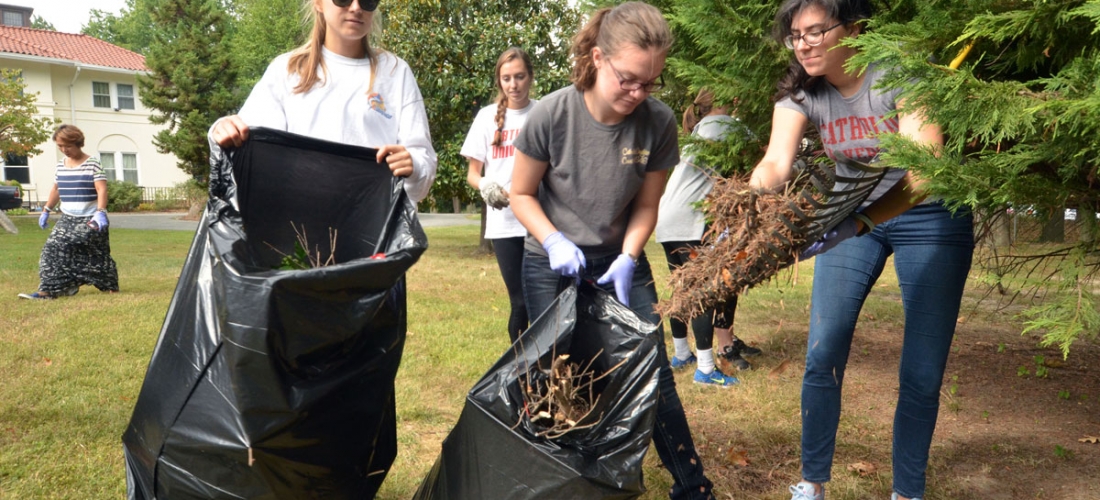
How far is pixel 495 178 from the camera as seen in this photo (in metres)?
3.85

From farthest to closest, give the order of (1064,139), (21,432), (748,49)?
(748,49) → (21,432) → (1064,139)

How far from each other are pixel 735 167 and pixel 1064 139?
2.29 metres

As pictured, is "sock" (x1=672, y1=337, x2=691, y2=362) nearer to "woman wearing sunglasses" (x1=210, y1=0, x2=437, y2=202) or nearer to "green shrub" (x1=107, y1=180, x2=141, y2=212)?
"woman wearing sunglasses" (x1=210, y1=0, x2=437, y2=202)

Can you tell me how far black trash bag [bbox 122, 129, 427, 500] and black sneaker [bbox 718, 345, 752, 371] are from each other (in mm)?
2806

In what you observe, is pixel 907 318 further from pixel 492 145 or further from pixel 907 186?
pixel 492 145

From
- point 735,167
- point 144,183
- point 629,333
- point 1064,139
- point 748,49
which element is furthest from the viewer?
point 144,183

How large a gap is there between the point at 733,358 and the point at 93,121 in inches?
1127

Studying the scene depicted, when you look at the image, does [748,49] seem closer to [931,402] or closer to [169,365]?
[931,402]

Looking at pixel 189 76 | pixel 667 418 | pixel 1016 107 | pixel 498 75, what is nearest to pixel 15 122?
pixel 189 76

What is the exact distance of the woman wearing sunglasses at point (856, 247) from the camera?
2223 mm

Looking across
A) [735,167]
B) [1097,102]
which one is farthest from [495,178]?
[1097,102]

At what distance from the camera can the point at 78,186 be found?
6.48 m

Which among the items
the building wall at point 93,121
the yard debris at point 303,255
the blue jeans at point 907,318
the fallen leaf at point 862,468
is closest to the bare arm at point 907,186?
the blue jeans at point 907,318

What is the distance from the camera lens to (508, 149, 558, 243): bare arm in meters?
2.34
